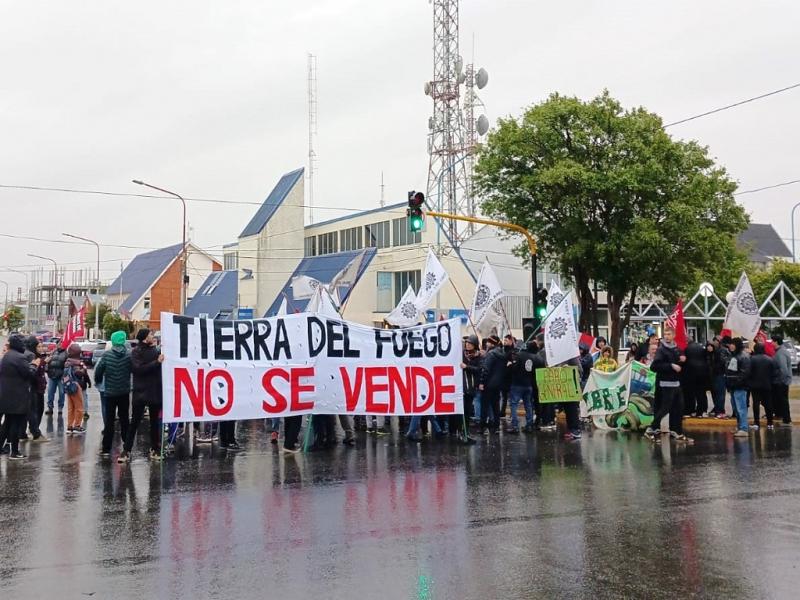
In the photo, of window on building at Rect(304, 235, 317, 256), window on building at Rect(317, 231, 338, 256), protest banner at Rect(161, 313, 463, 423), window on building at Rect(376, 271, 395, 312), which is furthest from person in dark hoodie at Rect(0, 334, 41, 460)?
window on building at Rect(304, 235, 317, 256)

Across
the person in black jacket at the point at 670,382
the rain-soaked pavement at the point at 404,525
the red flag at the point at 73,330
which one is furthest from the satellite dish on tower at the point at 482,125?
the rain-soaked pavement at the point at 404,525

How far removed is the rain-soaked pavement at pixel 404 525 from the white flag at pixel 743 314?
5.16 m

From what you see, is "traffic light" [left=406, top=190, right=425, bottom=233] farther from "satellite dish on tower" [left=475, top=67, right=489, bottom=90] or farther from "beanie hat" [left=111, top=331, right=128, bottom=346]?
"satellite dish on tower" [left=475, top=67, right=489, bottom=90]

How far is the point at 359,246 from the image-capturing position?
5325 centimetres

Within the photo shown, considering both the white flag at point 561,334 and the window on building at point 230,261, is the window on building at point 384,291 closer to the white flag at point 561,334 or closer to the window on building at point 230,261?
the window on building at point 230,261

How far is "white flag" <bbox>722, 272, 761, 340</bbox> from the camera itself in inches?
684

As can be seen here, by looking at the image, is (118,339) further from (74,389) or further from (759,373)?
(759,373)

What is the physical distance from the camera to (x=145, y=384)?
39.7 feet

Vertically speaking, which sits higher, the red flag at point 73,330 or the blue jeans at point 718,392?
the red flag at point 73,330

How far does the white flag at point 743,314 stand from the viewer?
17375 mm

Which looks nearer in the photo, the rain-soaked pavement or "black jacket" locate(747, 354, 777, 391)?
the rain-soaked pavement

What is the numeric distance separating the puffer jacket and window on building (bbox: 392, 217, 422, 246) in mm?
36601

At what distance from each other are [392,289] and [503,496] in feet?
132

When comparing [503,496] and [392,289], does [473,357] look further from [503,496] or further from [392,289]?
[392,289]
